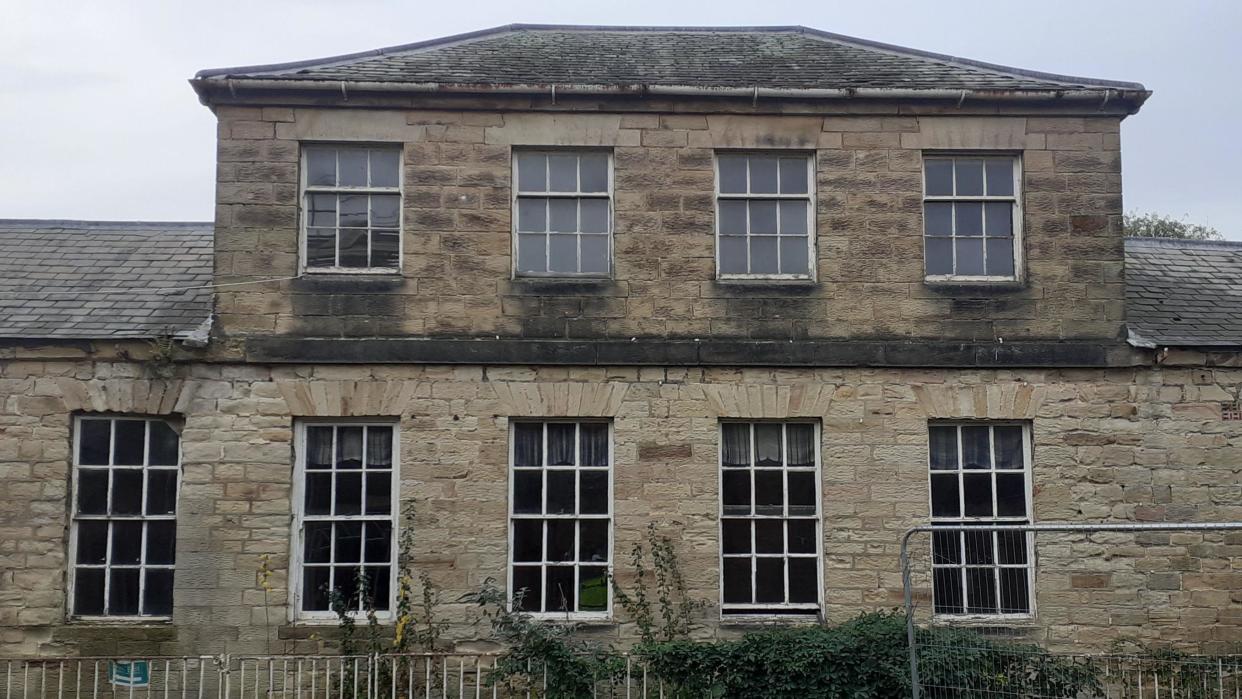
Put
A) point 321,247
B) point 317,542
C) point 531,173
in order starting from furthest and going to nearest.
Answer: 1. point 531,173
2. point 321,247
3. point 317,542

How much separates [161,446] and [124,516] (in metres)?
Result: 0.77

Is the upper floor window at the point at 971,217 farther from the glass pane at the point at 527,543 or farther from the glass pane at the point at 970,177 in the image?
the glass pane at the point at 527,543

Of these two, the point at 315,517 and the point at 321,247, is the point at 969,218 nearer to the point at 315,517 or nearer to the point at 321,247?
the point at 321,247

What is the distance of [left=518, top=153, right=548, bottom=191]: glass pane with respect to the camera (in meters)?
11.9

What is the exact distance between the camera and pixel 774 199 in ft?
39.1

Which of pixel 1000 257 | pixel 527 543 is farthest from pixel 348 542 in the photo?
pixel 1000 257

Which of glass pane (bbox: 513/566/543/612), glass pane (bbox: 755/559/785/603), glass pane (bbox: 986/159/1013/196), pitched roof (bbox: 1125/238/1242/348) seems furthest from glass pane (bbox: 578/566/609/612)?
pitched roof (bbox: 1125/238/1242/348)

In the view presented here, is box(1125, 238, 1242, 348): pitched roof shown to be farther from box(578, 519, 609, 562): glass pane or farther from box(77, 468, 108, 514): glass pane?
box(77, 468, 108, 514): glass pane

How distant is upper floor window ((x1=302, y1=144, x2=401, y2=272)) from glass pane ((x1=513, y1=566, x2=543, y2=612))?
11.0 feet

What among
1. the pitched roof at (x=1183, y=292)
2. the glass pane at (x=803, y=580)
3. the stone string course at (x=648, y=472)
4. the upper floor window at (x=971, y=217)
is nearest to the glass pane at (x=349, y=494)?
the stone string course at (x=648, y=472)

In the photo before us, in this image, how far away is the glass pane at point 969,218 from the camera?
39.1 ft

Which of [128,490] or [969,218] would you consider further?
[969,218]

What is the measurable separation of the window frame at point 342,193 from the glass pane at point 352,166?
0.17ft

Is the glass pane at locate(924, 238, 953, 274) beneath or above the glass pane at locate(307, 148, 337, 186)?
beneath
